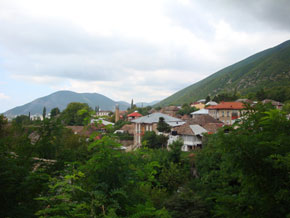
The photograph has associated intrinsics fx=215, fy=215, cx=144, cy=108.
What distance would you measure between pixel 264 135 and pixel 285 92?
74909 millimetres

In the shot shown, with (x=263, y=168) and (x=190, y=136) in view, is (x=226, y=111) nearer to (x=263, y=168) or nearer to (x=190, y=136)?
(x=190, y=136)

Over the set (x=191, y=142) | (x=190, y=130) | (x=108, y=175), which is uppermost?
(x=108, y=175)

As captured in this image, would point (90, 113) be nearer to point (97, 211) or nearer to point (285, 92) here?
point (97, 211)

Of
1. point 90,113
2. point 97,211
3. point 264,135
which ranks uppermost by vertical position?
point 90,113

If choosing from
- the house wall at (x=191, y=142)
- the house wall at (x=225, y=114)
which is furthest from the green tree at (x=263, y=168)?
the house wall at (x=225, y=114)

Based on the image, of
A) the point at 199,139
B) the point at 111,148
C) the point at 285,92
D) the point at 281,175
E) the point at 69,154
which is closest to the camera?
the point at 281,175

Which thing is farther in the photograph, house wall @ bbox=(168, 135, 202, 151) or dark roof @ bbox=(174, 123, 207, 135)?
dark roof @ bbox=(174, 123, 207, 135)

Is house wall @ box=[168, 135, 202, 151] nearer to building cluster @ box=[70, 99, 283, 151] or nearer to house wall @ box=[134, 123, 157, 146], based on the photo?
building cluster @ box=[70, 99, 283, 151]

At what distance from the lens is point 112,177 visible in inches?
147

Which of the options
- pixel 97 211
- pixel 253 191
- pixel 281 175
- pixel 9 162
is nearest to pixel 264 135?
pixel 281 175

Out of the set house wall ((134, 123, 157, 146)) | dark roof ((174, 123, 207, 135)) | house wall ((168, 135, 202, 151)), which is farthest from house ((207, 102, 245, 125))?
house wall ((168, 135, 202, 151))

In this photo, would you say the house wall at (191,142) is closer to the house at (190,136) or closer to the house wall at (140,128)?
the house at (190,136)

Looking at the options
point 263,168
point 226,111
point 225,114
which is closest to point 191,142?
point 226,111

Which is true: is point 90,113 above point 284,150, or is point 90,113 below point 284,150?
above
